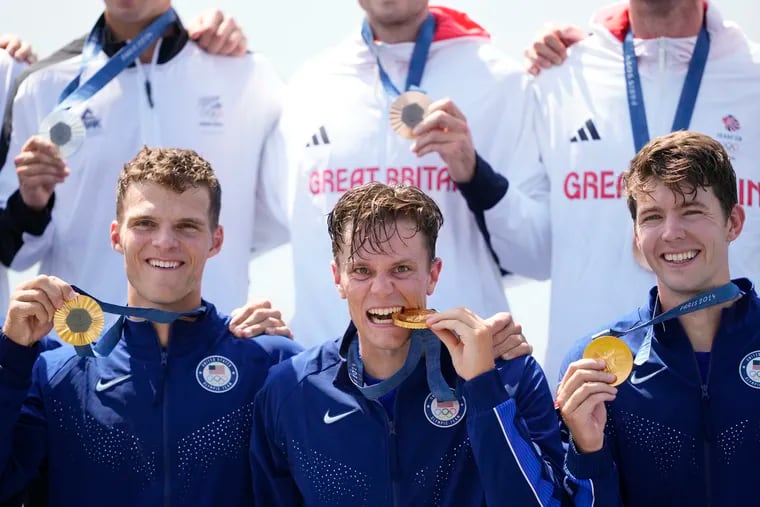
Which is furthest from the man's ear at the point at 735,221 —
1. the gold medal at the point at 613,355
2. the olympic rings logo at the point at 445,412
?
the olympic rings logo at the point at 445,412

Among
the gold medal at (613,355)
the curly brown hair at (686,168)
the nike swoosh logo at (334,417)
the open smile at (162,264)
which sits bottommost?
the nike swoosh logo at (334,417)

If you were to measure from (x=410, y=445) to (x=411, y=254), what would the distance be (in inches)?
22.1

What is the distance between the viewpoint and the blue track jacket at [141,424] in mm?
3982

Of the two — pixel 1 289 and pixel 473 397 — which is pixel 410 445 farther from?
pixel 1 289

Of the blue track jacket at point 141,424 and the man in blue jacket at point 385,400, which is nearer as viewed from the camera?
the man in blue jacket at point 385,400

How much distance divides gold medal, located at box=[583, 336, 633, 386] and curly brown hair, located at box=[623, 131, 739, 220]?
52 centimetres

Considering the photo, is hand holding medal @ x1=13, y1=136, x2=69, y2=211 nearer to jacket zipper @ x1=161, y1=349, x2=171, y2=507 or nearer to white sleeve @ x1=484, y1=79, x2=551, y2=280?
jacket zipper @ x1=161, y1=349, x2=171, y2=507

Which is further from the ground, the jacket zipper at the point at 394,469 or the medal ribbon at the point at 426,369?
the medal ribbon at the point at 426,369

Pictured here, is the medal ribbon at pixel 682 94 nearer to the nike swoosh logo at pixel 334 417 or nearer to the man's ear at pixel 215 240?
the man's ear at pixel 215 240

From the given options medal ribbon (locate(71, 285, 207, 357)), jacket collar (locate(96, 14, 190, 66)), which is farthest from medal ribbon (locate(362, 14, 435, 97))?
medal ribbon (locate(71, 285, 207, 357))

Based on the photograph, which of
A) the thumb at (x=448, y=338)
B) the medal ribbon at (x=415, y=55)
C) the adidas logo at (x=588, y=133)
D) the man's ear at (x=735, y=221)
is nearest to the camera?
the thumb at (x=448, y=338)

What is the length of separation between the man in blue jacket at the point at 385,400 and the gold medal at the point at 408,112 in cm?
99

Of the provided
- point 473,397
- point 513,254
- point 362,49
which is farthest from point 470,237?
point 473,397

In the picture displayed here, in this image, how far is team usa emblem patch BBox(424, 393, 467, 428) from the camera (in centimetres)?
381
